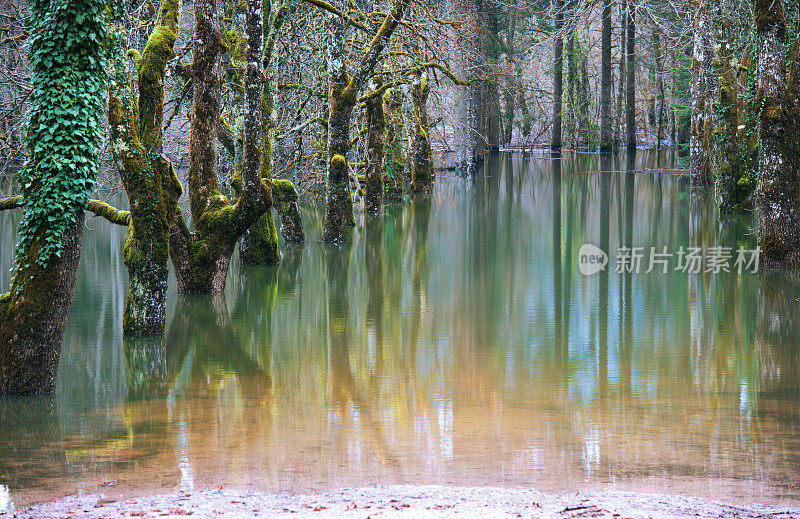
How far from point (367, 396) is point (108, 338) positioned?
4.74 meters

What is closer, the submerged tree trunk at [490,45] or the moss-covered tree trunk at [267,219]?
the moss-covered tree trunk at [267,219]

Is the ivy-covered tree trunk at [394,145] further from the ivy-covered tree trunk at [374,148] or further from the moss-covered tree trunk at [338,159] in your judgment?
the moss-covered tree trunk at [338,159]

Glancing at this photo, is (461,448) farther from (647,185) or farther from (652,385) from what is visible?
(647,185)

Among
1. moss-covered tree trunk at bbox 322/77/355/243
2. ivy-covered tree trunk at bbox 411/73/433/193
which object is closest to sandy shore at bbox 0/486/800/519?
moss-covered tree trunk at bbox 322/77/355/243

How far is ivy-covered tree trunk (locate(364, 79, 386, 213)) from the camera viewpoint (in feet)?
83.1

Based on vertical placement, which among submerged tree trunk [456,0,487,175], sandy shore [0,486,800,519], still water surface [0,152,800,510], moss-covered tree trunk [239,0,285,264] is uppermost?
submerged tree trunk [456,0,487,175]

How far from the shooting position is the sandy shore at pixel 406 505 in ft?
20.7

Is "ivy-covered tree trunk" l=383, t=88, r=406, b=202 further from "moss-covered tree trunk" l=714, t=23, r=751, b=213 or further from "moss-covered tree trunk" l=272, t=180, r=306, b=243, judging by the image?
"moss-covered tree trunk" l=714, t=23, r=751, b=213

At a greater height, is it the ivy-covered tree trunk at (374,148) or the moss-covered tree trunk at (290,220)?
the ivy-covered tree trunk at (374,148)

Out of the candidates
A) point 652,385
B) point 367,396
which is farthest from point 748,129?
point 367,396

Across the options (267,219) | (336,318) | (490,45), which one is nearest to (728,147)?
(267,219)

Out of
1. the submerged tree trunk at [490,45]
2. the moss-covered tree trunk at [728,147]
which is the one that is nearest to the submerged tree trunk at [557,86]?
the submerged tree trunk at [490,45]

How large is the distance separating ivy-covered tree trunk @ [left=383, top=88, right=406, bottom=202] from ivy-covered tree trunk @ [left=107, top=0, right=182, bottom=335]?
16.1 meters

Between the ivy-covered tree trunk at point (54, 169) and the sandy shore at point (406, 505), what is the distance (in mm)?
3052
